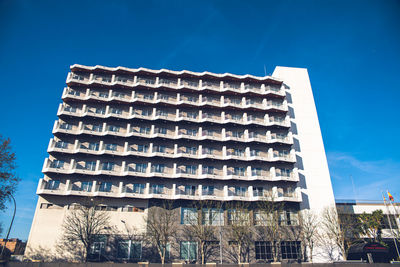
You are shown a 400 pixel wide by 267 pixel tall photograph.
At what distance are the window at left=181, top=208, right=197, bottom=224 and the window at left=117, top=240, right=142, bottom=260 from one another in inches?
354

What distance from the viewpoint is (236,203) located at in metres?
48.8

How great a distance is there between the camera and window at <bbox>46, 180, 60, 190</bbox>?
1853 inches

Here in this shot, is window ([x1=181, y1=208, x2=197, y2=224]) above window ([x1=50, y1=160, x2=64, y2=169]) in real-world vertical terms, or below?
below

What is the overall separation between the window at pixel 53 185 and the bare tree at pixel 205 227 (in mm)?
26261

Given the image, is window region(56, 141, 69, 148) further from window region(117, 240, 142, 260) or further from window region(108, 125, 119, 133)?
window region(117, 240, 142, 260)

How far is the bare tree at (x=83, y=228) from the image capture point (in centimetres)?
4278

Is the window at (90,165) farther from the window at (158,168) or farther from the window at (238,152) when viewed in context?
the window at (238,152)

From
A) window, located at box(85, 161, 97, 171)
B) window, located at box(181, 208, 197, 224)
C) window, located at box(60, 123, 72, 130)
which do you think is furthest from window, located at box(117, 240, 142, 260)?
window, located at box(60, 123, 72, 130)

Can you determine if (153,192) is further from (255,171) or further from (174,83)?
(174,83)

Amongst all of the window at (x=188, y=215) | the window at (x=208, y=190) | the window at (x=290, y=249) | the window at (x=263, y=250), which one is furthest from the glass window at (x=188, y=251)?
the window at (x=290, y=249)

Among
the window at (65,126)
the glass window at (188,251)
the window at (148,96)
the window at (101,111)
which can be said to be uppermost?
the window at (148,96)

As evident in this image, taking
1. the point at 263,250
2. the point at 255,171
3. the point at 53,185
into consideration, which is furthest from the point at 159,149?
the point at 263,250

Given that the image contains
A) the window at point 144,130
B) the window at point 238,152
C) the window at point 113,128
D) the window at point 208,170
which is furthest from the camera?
the window at point 144,130

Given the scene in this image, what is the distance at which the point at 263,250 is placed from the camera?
151 ft
